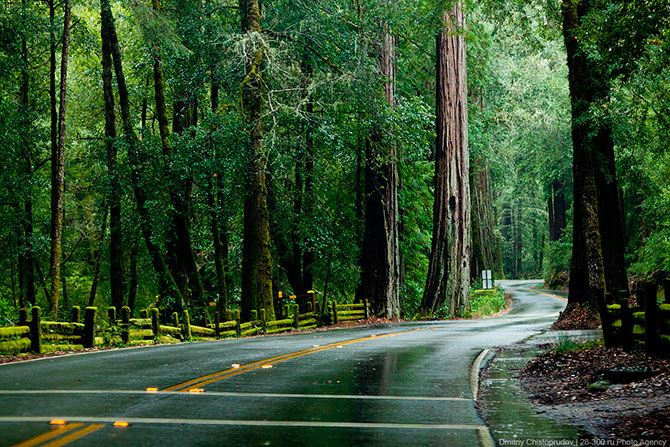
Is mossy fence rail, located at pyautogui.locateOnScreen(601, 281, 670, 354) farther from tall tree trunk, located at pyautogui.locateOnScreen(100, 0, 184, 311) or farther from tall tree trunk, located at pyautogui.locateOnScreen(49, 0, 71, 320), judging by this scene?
tall tree trunk, located at pyautogui.locateOnScreen(49, 0, 71, 320)

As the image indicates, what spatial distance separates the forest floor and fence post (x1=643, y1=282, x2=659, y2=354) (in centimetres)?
28

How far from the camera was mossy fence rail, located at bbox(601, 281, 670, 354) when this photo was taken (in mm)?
11516

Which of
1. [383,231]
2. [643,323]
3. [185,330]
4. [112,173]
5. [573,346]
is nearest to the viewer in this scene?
[643,323]

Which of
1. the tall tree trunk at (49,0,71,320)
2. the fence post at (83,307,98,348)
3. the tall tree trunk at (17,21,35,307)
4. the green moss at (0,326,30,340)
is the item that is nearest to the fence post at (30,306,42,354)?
the green moss at (0,326,30,340)

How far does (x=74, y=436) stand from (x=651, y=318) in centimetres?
909

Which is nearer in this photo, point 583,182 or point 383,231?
point 583,182

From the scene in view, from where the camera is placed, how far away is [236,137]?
2602 centimetres

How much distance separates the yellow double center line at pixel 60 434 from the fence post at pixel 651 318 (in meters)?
8.64

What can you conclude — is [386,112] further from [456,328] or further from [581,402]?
[581,402]

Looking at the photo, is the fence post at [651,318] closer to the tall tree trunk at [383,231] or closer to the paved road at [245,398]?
the paved road at [245,398]

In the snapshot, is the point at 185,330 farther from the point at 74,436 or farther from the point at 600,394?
the point at 74,436

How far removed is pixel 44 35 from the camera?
30078 millimetres

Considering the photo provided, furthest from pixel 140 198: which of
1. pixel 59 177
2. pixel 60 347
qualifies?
pixel 60 347

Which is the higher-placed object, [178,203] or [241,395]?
[178,203]
